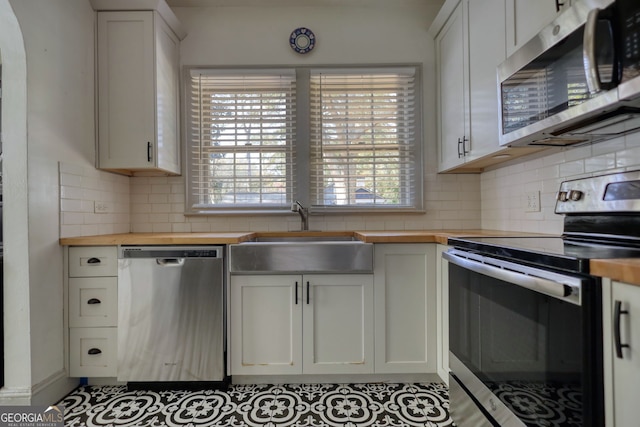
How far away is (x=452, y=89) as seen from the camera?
225 cm

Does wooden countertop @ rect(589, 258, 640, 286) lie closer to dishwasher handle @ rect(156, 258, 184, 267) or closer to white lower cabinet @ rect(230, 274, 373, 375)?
white lower cabinet @ rect(230, 274, 373, 375)

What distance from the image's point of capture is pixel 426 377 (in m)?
1.97

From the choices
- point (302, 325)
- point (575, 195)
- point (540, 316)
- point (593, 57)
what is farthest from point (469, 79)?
point (302, 325)

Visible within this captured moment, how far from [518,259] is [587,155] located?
0.88 m

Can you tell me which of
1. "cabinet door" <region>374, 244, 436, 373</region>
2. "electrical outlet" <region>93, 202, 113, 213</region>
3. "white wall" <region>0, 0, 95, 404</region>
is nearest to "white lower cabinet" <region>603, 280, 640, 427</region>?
"cabinet door" <region>374, 244, 436, 373</region>

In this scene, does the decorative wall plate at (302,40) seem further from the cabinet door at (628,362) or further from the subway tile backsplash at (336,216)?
the cabinet door at (628,362)

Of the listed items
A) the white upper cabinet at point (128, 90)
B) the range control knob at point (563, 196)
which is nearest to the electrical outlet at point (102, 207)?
the white upper cabinet at point (128, 90)

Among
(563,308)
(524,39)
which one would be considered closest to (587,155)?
(524,39)

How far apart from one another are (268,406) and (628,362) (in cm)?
158

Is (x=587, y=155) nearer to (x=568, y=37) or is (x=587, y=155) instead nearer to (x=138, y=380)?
(x=568, y=37)

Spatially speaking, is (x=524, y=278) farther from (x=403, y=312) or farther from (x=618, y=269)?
(x=403, y=312)

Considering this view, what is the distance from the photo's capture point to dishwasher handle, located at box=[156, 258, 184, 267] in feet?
6.07

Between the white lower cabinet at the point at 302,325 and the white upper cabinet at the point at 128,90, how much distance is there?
1184mm

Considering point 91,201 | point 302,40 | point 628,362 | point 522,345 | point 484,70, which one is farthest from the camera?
point 302,40
